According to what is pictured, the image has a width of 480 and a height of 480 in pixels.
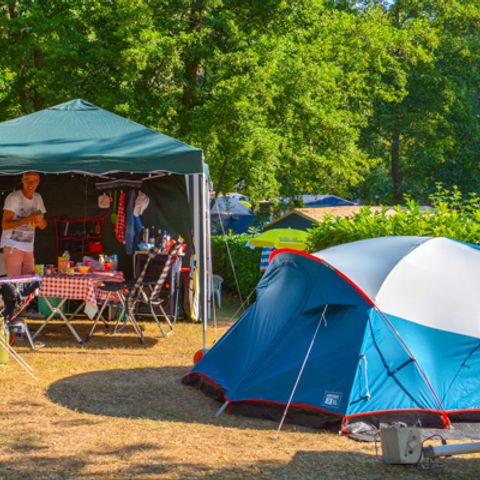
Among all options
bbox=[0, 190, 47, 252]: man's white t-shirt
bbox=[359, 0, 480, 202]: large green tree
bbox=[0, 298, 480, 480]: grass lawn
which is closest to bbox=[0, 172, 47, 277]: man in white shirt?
bbox=[0, 190, 47, 252]: man's white t-shirt

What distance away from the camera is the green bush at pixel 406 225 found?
8102 millimetres

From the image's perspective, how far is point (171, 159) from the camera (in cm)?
828

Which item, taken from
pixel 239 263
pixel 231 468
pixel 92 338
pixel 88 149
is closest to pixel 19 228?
pixel 88 149

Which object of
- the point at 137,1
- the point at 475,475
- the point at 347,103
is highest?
the point at 137,1

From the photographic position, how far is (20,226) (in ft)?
28.4

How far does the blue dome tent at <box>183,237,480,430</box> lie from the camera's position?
554cm

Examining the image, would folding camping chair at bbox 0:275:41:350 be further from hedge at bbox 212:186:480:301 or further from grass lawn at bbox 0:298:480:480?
hedge at bbox 212:186:480:301

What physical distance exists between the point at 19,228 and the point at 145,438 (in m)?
4.24

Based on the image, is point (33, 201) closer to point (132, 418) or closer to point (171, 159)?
point (171, 159)

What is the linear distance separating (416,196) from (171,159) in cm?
2009

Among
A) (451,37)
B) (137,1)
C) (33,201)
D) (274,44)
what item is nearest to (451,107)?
(451,37)

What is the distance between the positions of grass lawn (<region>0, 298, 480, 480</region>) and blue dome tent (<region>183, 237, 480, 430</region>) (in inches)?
10.8

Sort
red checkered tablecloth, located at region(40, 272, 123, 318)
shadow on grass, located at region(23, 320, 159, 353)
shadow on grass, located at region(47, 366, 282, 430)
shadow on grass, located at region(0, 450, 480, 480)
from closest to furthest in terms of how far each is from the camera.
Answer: shadow on grass, located at region(0, 450, 480, 480)
shadow on grass, located at region(47, 366, 282, 430)
red checkered tablecloth, located at region(40, 272, 123, 318)
shadow on grass, located at region(23, 320, 159, 353)

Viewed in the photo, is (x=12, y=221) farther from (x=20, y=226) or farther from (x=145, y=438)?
(x=145, y=438)
